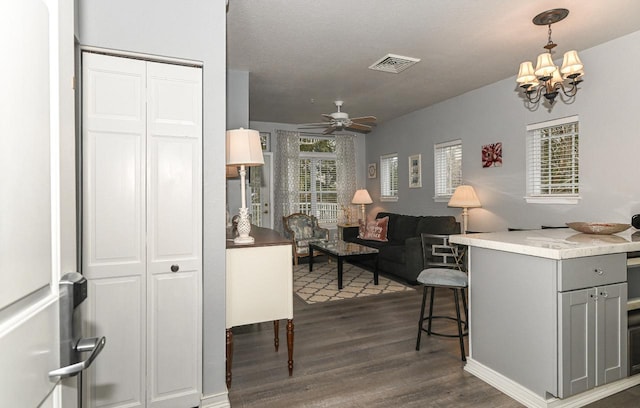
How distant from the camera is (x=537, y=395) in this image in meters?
2.10

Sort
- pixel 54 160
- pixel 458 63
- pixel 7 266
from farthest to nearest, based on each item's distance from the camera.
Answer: pixel 458 63
pixel 54 160
pixel 7 266

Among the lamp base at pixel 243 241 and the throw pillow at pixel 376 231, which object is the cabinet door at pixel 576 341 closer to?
the lamp base at pixel 243 241

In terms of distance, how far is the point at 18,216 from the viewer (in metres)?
0.56

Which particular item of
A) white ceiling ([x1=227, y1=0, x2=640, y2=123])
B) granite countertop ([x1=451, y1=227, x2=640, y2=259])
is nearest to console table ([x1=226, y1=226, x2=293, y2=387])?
granite countertop ([x1=451, y1=227, x2=640, y2=259])

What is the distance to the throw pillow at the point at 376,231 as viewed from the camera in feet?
20.7

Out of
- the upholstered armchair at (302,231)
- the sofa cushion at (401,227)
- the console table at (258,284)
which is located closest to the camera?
the console table at (258,284)

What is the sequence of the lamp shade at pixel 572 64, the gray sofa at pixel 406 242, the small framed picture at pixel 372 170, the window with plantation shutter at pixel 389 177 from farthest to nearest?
the small framed picture at pixel 372 170 → the window with plantation shutter at pixel 389 177 → the gray sofa at pixel 406 242 → the lamp shade at pixel 572 64

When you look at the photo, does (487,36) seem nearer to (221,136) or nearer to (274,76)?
(274,76)

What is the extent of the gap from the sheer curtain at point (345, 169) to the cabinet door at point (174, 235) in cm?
599

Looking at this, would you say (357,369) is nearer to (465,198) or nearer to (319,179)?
(465,198)

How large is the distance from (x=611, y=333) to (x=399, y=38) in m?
2.91

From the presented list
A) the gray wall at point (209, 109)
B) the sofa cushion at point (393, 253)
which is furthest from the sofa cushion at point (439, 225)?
the gray wall at point (209, 109)

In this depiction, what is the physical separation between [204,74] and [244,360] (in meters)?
2.15

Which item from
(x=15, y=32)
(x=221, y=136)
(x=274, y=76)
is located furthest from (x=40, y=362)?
(x=274, y=76)
